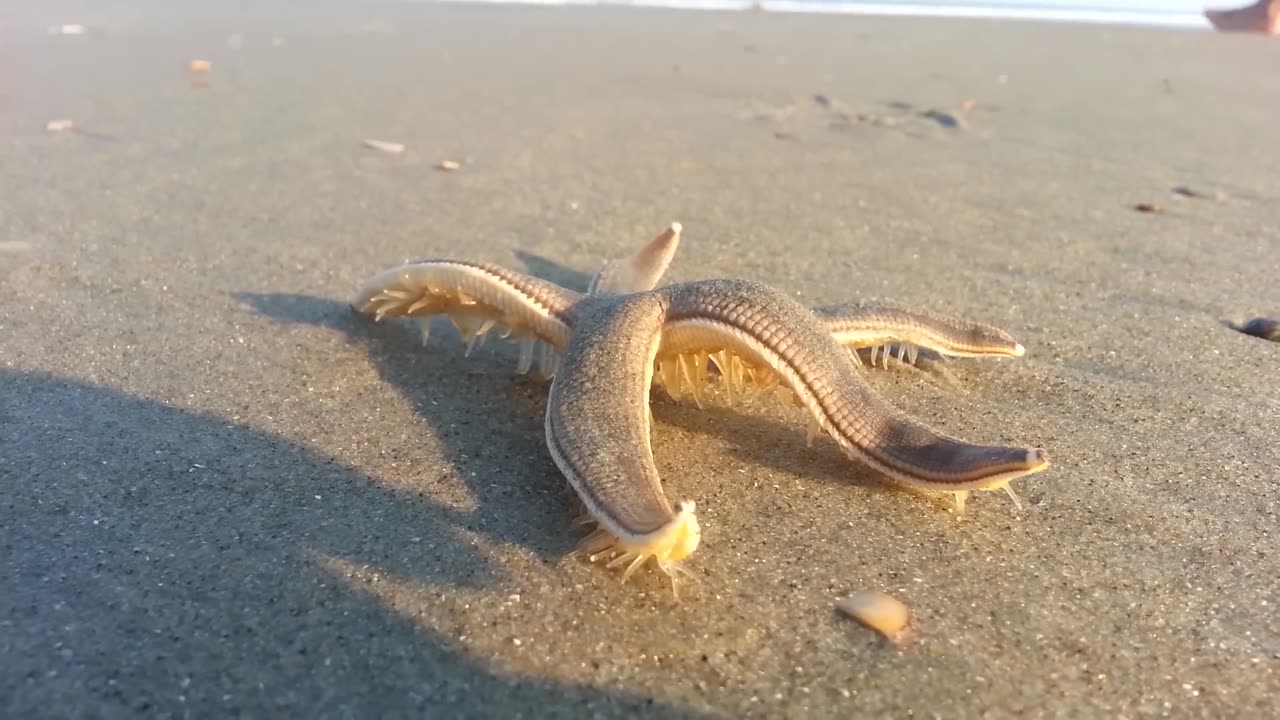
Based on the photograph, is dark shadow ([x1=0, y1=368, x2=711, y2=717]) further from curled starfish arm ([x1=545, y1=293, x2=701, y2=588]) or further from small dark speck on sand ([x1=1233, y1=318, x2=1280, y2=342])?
small dark speck on sand ([x1=1233, y1=318, x2=1280, y2=342])

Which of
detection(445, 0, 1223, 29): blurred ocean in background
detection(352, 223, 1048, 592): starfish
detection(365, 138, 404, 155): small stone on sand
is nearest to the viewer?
detection(352, 223, 1048, 592): starfish


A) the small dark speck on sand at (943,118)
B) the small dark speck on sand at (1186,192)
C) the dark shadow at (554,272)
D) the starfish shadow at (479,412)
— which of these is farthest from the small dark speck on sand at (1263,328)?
the small dark speck on sand at (943,118)

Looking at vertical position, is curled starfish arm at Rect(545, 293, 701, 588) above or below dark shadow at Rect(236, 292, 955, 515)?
above

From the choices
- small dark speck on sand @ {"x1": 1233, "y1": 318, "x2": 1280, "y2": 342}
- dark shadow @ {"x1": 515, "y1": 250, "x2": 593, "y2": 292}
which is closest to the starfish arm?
dark shadow @ {"x1": 515, "y1": 250, "x2": 593, "y2": 292}

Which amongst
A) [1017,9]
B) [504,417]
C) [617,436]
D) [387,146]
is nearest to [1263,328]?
[617,436]

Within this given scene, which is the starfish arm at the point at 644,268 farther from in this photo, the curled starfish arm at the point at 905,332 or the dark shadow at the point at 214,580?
the dark shadow at the point at 214,580

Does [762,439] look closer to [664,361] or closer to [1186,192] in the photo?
[664,361]

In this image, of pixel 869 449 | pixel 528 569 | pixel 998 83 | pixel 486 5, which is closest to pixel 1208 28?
pixel 998 83
